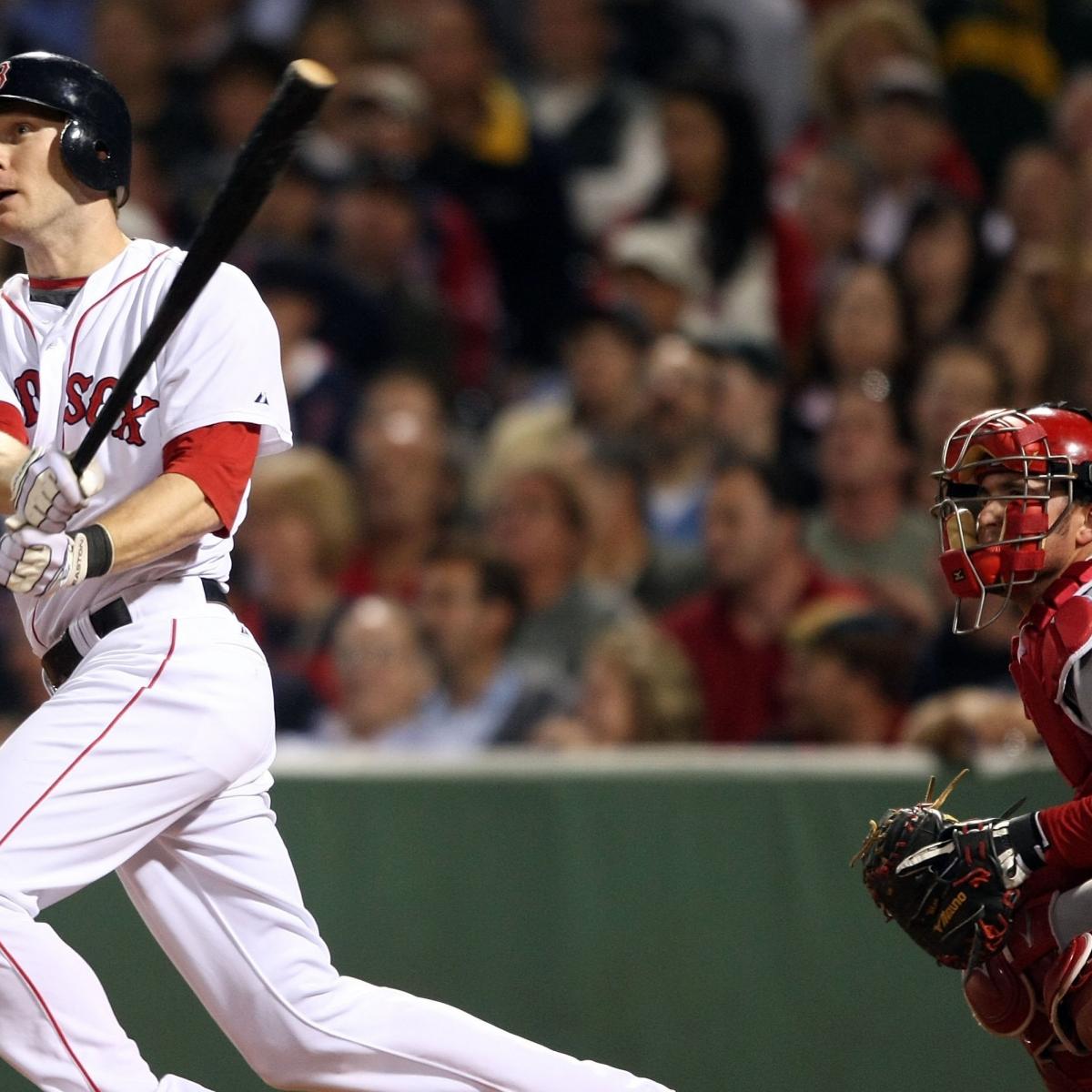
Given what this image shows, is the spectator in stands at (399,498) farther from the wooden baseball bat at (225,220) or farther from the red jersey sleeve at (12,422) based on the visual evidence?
the wooden baseball bat at (225,220)

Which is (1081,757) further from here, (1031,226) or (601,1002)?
(1031,226)

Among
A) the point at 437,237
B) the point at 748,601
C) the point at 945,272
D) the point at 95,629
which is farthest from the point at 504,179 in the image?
the point at 95,629

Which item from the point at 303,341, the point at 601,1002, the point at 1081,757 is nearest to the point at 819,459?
the point at 303,341

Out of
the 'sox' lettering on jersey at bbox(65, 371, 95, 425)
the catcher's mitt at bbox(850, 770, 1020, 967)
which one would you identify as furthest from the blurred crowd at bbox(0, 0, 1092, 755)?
the 'sox' lettering on jersey at bbox(65, 371, 95, 425)

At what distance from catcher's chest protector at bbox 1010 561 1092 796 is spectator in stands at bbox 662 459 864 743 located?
2.25 m

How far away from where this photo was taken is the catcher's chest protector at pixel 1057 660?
2791 mm

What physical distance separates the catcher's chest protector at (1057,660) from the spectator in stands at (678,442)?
2957 millimetres

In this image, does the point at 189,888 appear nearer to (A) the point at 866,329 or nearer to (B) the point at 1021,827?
(B) the point at 1021,827

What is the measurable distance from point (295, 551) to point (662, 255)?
185 cm

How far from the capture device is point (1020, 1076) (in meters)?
3.93

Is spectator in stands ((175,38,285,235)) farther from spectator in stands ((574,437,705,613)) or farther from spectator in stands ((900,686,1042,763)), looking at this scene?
spectator in stands ((900,686,1042,763))

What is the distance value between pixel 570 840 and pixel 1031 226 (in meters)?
3.20

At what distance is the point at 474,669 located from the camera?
17.9ft

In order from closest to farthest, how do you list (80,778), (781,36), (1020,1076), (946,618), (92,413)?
(80,778) < (92,413) < (1020,1076) < (946,618) < (781,36)
